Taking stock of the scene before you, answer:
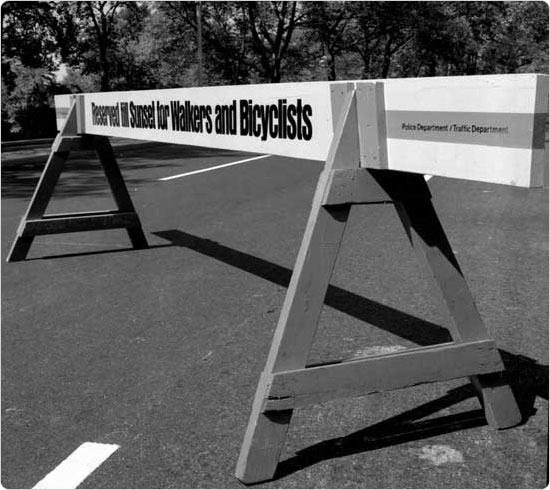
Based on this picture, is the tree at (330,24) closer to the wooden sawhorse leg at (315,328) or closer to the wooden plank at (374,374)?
the wooden sawhorse leg at (315,328)

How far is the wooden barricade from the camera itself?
266 centimetres

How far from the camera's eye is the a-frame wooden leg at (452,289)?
3.32 meters

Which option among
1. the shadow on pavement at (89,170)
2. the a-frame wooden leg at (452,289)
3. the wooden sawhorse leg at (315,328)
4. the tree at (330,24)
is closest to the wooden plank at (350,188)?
the wooden sawhorse leg at (315,328)

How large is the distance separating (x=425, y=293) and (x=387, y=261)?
1.14 m

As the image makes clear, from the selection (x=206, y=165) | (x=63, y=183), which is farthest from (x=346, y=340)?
(x=206, y=165)

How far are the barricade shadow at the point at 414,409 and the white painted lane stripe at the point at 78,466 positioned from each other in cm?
76

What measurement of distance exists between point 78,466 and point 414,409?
1.57m

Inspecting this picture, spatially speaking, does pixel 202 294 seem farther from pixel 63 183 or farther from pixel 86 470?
pixel 63 183

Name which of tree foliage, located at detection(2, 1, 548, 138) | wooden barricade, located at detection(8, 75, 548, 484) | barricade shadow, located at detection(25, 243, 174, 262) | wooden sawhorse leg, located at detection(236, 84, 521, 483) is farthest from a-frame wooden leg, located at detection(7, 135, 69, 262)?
tree foliage, located at detection(2, 1, 548, 138)

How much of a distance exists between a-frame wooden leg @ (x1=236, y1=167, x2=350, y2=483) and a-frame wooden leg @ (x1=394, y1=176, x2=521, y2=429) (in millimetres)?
350

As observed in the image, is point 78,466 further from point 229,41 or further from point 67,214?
point 229,41

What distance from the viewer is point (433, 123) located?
9.52 ft

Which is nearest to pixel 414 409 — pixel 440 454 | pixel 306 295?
pixel 440 454

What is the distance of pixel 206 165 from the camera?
17.0 metres
